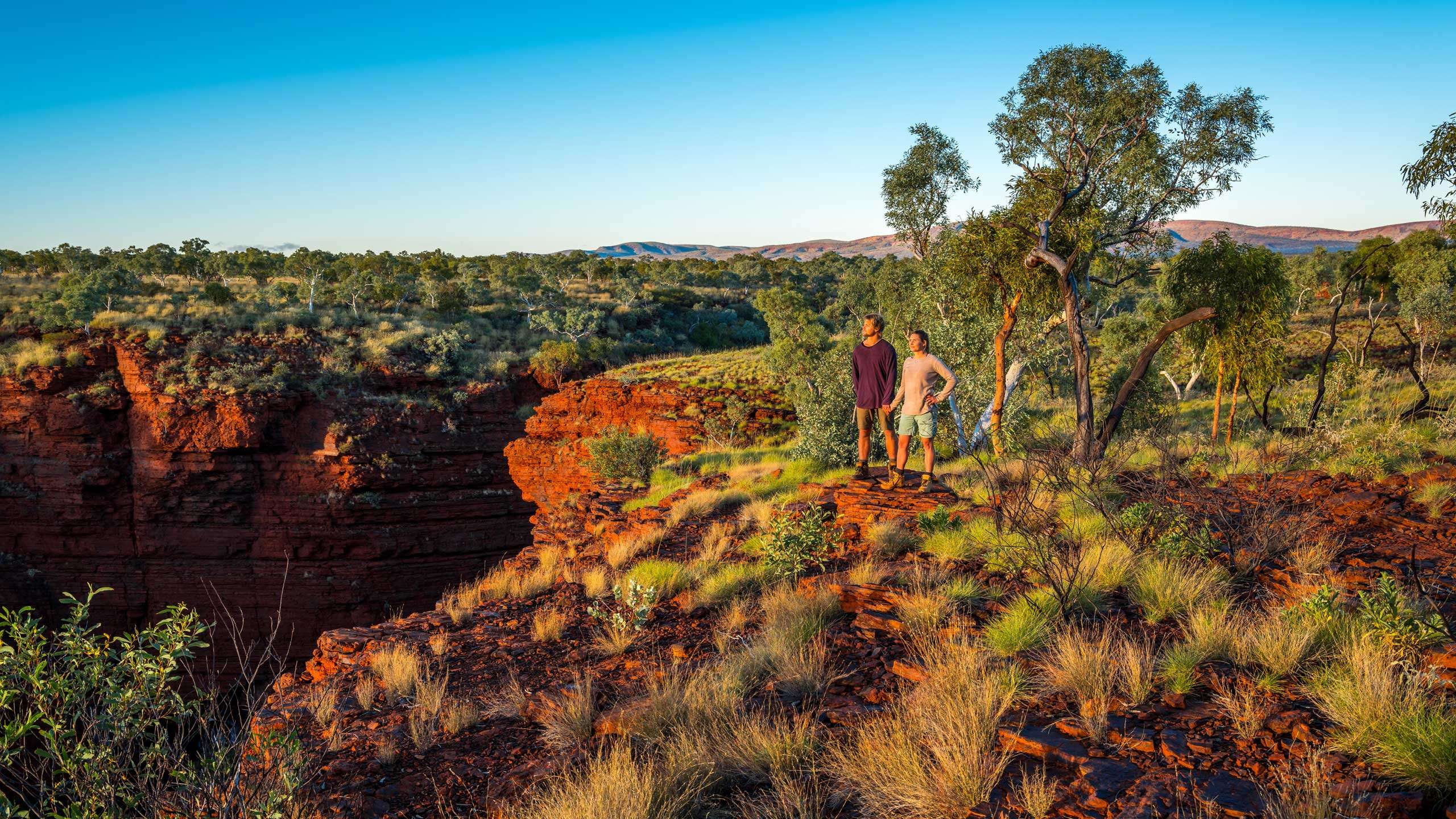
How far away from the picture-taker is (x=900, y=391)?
783 cm

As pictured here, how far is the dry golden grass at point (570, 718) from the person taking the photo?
3.94 metres

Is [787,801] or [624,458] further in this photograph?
[624,458]

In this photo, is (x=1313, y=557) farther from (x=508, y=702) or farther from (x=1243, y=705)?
(x=508, y=702)

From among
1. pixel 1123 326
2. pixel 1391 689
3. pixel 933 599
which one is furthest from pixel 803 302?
pixel 1391 689

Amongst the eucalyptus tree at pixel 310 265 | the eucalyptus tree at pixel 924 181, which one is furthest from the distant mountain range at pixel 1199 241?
the eucalyptus tree at pixel 310 265

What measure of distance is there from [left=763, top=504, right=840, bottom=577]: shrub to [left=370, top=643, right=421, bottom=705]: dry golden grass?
3.02 m

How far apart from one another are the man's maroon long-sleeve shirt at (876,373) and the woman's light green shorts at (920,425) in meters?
0.30

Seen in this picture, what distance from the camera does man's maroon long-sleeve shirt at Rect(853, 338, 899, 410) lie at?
7.92 m

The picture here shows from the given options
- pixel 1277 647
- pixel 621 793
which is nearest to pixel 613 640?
pixel 621 793

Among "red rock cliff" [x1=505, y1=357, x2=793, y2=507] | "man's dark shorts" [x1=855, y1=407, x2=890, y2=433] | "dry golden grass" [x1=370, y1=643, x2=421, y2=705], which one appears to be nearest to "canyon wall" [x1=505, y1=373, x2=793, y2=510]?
"red rock cliff" [x1=505, y1=357, x2=793, y2=507]

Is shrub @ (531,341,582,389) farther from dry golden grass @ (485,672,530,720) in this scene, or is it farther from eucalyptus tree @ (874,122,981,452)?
dry golden grass @ (485,672,530,720)

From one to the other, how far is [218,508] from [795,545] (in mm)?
22167

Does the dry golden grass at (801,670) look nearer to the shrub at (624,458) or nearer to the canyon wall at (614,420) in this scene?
the shrub at (624,458)

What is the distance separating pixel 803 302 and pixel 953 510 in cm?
1353
